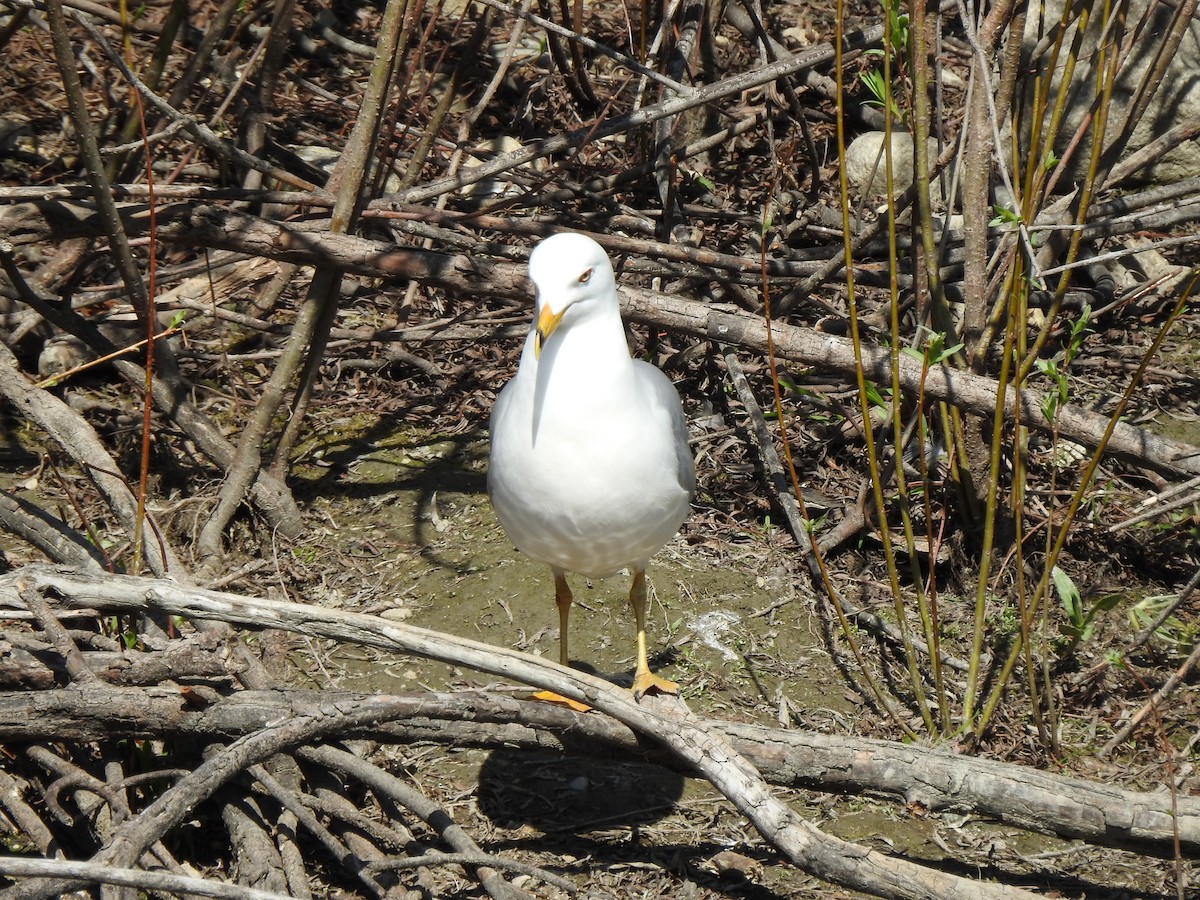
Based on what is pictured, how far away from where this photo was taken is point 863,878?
2834 millimetres

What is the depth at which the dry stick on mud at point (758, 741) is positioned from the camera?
3.03 m

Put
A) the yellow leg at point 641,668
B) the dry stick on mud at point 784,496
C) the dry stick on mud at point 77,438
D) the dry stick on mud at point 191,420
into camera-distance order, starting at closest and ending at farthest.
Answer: the yellow leg at point 641,668 → the dry stick on mud at point 77,438 → the dry stick on mud at point 784,496 → the dry stick on mud at point 191,420

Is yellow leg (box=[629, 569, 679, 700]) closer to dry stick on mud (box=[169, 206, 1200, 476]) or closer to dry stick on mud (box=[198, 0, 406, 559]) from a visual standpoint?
dry stick on mud (box=[169, 206, 1200, 476])

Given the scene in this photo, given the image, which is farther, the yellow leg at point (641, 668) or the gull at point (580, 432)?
the yellow leg at point (641, 668)

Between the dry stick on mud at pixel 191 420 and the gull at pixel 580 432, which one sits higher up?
the gull at pixel 580 432

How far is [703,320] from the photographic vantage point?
13.7 ft

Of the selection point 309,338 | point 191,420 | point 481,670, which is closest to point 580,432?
point 481,670

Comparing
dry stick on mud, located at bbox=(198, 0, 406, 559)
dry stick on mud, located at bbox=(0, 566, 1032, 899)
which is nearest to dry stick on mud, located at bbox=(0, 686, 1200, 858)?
dry stick on mud, located at bbox=(0, 566, 1032, 899)

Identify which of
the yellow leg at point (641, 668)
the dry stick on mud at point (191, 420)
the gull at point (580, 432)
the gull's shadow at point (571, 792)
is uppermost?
the gull at point (580, 432)

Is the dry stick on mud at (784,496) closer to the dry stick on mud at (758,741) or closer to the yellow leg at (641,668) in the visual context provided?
the yellow leg at (641,668)

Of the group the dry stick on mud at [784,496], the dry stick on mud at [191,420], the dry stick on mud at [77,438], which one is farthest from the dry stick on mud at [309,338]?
the dry stick on mud at [784,496]

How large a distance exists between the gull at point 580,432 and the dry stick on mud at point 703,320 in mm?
782

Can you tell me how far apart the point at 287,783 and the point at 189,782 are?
528mm

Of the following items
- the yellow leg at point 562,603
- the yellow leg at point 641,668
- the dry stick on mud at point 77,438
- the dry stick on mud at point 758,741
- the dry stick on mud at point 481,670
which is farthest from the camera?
the dry stick on mud at point 77,438
